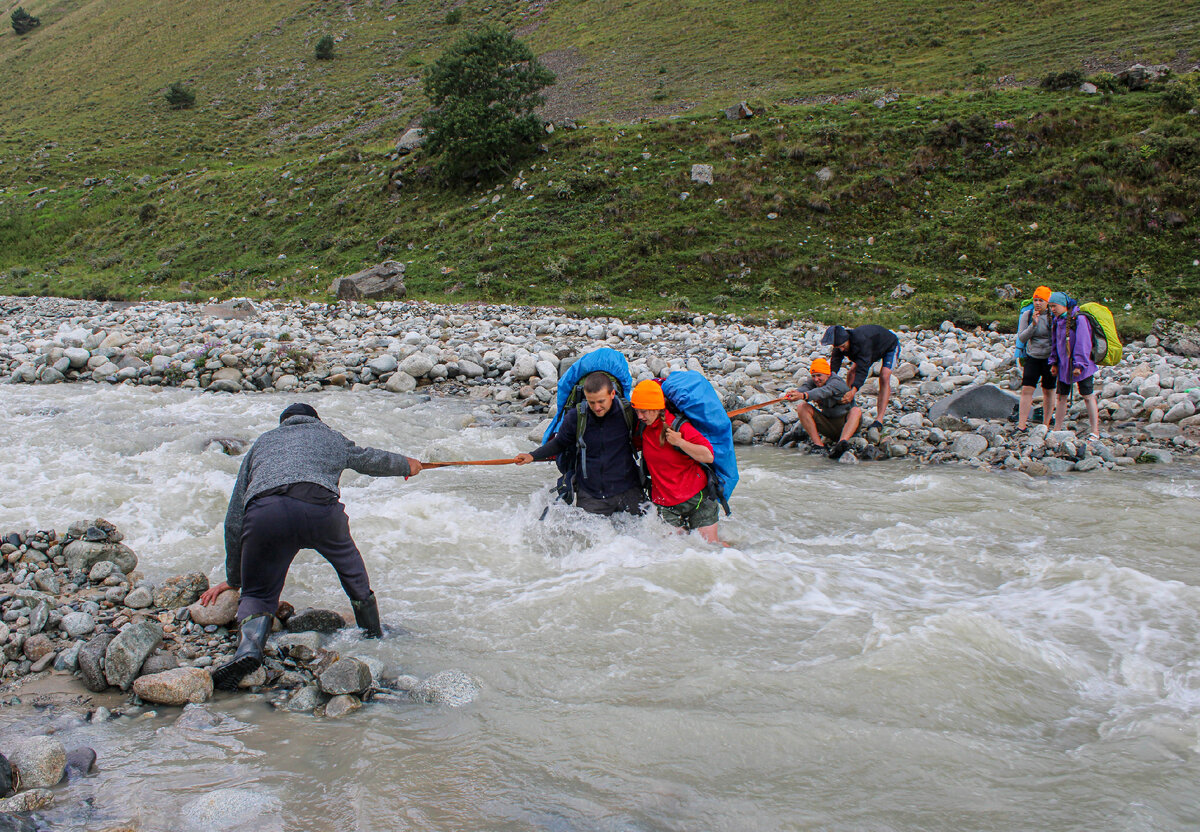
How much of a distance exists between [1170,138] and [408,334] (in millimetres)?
22187

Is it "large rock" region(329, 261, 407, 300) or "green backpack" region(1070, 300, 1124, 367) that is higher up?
"large rock" region(329, 261, 407, 300)

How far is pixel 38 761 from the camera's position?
3191 mm

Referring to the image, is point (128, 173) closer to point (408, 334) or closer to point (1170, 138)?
point (408, 334)

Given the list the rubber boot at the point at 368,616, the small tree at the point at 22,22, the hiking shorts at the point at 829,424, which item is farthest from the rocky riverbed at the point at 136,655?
the small tree at the point at 22,22

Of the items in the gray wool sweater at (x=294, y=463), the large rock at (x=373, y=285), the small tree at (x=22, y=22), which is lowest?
the gray wool sweater at (x=294, y=463)

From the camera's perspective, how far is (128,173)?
136 feet

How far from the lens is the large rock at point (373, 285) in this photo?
2106 centimetres

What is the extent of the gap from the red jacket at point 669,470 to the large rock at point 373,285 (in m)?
17.3

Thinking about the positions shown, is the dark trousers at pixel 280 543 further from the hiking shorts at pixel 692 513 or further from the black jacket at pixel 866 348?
the black jacket at pixel 866 348

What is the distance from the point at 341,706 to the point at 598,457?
2.68m

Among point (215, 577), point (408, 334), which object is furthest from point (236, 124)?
point (215, 577)

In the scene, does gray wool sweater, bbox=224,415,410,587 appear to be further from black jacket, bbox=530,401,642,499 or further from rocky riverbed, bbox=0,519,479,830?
black jacket, bbox=530,401,642,499

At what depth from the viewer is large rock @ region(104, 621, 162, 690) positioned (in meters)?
4.09

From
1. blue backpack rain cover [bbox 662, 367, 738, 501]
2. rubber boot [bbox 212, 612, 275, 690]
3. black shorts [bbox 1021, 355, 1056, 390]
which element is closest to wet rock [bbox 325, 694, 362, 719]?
rubber boot [bbox 212, 612, 275, 690]
